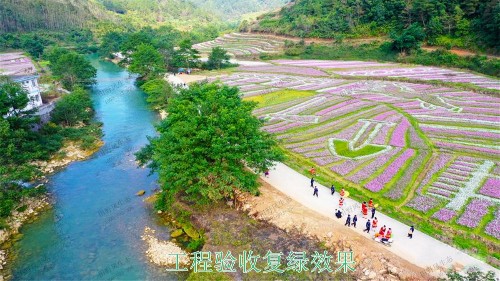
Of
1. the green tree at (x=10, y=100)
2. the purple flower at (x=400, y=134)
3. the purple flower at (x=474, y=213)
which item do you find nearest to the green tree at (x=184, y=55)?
the green tree at (x=10, y=100)

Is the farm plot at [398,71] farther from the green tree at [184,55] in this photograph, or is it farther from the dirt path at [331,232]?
the dirt path at [331,232]

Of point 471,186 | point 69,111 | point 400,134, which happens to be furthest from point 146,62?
point 471,186

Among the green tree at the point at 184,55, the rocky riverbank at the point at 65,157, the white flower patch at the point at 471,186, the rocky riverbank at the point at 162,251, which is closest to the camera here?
the rocky riverbank at the point at 162,251

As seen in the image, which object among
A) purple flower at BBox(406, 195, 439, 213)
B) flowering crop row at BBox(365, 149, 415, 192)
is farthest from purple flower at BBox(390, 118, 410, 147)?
purple flower at BBox(406, 195, 439, 213)

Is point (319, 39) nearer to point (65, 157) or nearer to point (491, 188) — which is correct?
point (65, 157)

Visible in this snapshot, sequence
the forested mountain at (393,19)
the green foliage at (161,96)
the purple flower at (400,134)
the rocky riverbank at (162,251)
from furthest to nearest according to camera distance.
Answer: the forested mountain at (393,19) < the green foliage at (161,96) < the purple flower at (400,134) < the rocky riverbank at (162,251)
